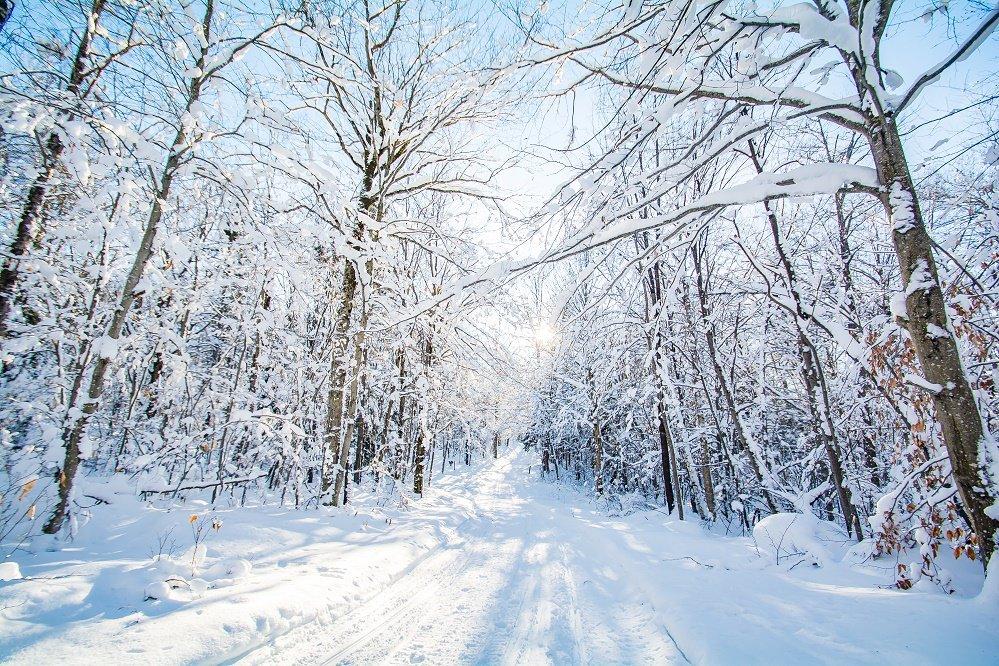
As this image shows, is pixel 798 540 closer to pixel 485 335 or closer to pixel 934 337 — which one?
pixel 934 337

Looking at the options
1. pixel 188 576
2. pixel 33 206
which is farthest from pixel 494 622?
pixel 33 206

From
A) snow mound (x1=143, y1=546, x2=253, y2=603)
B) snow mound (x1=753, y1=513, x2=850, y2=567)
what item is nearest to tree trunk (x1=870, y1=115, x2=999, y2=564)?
snow mound (x1=753, y1=513, x2=850, y2=567)

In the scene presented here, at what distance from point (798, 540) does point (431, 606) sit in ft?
14.6

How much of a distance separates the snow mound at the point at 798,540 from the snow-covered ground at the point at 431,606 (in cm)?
6

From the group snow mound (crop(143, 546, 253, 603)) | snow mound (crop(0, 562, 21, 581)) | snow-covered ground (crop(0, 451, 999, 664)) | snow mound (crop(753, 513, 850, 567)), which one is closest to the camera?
snow-covered ground (crop(0, 451, 999, 664))

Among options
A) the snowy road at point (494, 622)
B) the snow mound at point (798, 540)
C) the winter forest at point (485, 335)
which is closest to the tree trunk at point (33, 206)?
the winter forest at point (485, 335)

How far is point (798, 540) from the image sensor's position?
4613mm

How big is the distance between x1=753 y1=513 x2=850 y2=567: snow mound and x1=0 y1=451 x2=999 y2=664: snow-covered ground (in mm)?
59

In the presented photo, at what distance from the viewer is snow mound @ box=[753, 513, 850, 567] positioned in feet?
14.3

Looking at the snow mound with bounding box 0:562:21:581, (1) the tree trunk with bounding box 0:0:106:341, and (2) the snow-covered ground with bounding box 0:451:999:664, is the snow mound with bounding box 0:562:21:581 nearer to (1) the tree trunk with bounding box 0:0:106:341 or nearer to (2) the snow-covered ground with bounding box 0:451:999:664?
(2) the snow-covered ground with bounding box 0:451:999:664

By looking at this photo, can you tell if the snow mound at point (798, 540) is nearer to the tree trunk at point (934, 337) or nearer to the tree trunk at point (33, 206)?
the tree trunk at point (934, 337)

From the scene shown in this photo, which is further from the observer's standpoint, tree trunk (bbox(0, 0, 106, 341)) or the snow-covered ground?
tree trunk (bbox(0, 0, 106, 341))

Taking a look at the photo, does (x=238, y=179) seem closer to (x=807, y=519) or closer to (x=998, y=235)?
(x=998, y=235)

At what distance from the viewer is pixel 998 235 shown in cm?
336
